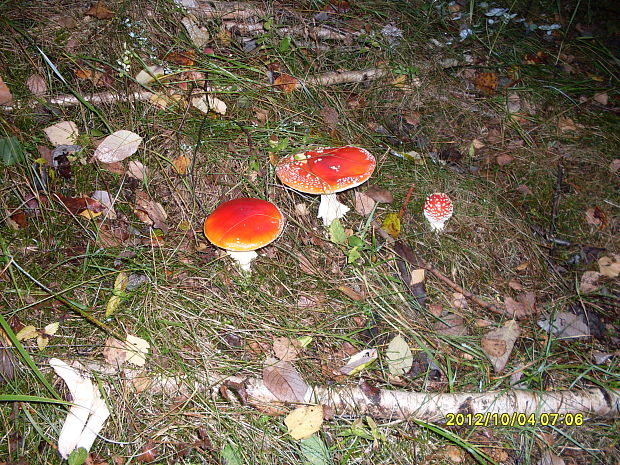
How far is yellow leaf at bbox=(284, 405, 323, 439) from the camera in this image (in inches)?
87.6

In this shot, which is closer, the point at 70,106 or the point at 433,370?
the point at 433,370

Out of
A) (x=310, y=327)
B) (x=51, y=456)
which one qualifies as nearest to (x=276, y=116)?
(x=310, y=327)

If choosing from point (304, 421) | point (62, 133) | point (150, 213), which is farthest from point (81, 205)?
point (304, 421)

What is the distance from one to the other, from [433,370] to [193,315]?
1.67 metres

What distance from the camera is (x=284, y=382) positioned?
2.38 meters

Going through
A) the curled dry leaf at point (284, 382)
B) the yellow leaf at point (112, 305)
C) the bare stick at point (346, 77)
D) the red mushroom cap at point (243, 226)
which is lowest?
the curled dry leaf at point (284, 382)

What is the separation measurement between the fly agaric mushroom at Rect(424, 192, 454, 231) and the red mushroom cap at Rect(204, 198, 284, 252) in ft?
4.45

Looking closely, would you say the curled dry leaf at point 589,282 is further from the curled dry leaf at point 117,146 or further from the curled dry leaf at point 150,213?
the curled dry leaf at point 117,146

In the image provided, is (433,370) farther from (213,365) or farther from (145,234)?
(145,234)

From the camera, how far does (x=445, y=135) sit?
4.23 m

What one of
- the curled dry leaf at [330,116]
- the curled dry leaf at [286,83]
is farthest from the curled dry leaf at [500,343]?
Answer: the curled dry leaf at [286,83]

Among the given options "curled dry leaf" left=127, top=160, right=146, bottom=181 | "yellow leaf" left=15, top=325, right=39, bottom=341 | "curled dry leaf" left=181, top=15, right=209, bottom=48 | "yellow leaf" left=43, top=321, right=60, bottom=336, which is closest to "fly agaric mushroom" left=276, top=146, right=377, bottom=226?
"curled dry leaf" left=127, top=160, right=146, bottom=181

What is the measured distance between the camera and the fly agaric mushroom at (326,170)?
Result: 9.59ft

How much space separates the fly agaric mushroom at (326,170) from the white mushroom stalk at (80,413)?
5.93ft
